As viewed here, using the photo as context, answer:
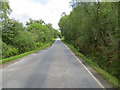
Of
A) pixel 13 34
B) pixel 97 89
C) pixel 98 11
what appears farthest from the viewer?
pixel 13 34

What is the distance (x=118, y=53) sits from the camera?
9.49 meters

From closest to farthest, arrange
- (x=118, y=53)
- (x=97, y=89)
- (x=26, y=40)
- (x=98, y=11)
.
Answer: (x=97, y=89) < (x=118, y=53) < (x=98, y=11) < (x=26, y=40)

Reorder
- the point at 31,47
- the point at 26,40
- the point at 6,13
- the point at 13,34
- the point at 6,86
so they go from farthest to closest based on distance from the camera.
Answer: the point at 31,47, the point at 26,40, the point at 13,34, the point at 6,13, the point at 6,86

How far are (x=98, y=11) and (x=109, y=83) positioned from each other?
35.6ft

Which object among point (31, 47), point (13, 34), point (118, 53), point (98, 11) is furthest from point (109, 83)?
point (31, 47)

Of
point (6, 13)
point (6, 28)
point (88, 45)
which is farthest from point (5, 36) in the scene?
point (88, 45)

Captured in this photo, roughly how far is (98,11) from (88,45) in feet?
24.7

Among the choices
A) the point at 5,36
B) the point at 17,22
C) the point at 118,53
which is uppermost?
the point at 17,22

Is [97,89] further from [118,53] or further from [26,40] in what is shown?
[26,40]

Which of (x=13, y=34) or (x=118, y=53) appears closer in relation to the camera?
(x=118, y=53)

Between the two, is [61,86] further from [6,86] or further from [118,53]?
[118,53]

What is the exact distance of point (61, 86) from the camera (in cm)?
591

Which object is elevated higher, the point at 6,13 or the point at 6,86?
the point at 6,13

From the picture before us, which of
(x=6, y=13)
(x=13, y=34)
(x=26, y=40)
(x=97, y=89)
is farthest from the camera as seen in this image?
(x=26, y=40)
